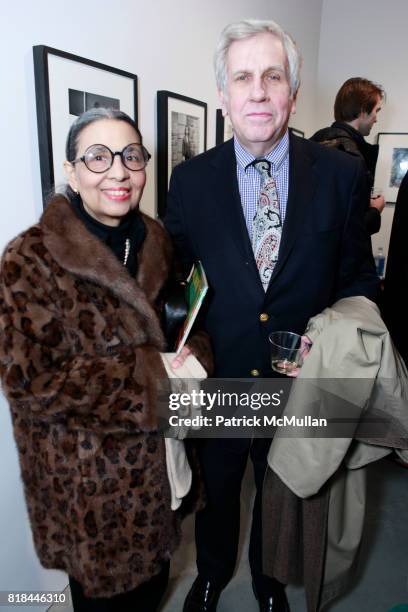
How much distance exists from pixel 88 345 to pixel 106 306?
107 millimetres

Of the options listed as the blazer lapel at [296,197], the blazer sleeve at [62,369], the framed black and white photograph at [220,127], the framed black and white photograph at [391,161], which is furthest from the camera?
the framed black and white photograph at [391,161]

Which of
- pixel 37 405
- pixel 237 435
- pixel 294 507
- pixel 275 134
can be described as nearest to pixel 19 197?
pixel 37 405

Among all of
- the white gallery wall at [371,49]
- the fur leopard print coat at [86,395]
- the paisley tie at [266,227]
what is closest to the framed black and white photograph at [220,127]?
the paisley tie at [266,227]

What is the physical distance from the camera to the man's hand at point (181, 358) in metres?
1.28

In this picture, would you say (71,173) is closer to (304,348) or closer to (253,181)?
(253,181)

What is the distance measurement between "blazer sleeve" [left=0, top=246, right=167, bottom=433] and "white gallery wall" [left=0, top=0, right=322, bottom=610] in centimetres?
37

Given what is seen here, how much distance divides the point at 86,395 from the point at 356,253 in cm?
96

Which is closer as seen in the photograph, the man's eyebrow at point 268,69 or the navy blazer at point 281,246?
the man's eyebrow at point 268,69

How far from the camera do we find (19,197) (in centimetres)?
139

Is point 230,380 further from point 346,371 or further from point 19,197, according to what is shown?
point 19,197

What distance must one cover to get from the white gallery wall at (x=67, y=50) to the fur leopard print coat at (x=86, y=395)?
27cm

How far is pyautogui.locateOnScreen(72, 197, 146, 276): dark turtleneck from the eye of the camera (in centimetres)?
123

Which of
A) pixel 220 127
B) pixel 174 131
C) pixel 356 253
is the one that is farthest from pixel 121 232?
pixel 220 127

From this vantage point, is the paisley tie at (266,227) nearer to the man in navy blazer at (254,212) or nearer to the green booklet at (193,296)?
the man in navy blazer at (254,212)
